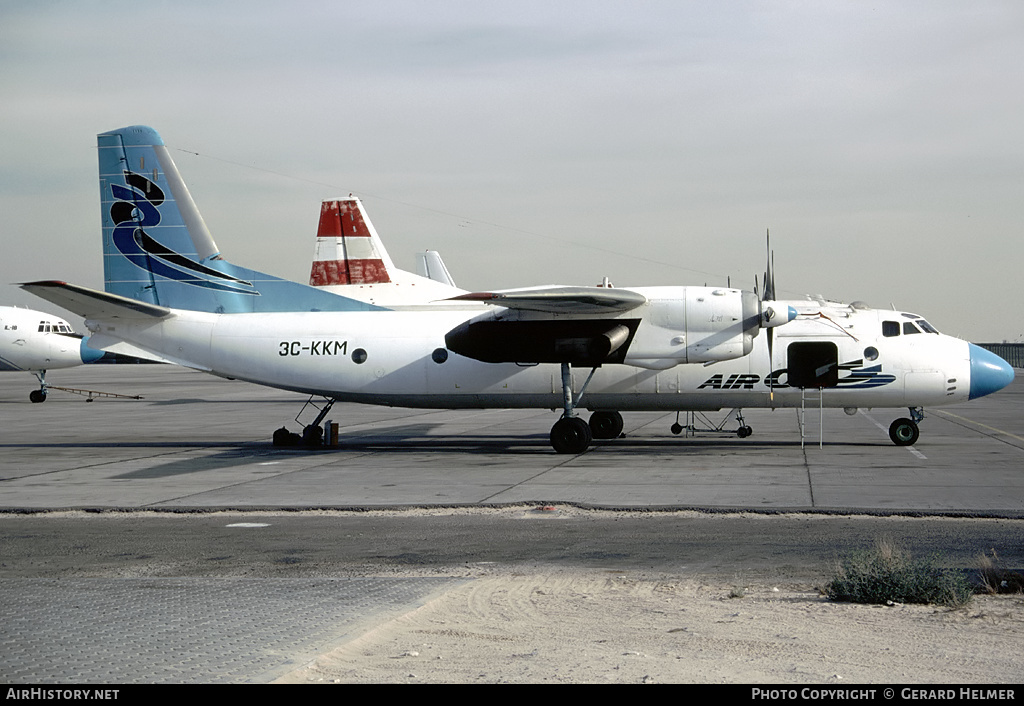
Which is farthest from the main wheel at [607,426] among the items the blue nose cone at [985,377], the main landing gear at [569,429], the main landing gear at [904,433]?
the blue nose cone at [985,377]

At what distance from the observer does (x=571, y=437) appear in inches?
835

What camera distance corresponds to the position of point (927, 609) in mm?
7582

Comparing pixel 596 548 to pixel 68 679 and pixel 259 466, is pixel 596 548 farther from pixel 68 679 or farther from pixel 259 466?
pixel 259 466

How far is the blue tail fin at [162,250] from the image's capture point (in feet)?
78.0

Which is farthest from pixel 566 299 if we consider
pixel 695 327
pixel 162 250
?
pixel 162 250

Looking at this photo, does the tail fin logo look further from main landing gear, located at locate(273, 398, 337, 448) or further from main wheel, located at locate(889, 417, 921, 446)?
main wheel, located at locate(889, 417, 921, 446)

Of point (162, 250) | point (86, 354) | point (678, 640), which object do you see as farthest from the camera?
point (86, 354)

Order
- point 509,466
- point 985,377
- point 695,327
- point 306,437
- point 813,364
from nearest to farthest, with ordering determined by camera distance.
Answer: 1. point 509,466
2. point 695,327
3. point 985,377
4. point 813,364
5. point 306,437

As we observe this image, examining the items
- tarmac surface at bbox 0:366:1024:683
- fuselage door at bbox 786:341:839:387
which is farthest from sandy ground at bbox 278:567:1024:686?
fuselage door at bbox 786:341:839:387

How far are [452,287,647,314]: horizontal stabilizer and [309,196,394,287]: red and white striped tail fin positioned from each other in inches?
516

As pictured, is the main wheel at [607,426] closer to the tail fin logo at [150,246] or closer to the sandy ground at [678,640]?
the tail fin logo at [150,246]

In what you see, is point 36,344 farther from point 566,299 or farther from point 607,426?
point 566,299

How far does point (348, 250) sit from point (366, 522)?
69.4 feet

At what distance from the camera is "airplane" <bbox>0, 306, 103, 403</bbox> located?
137 feet
